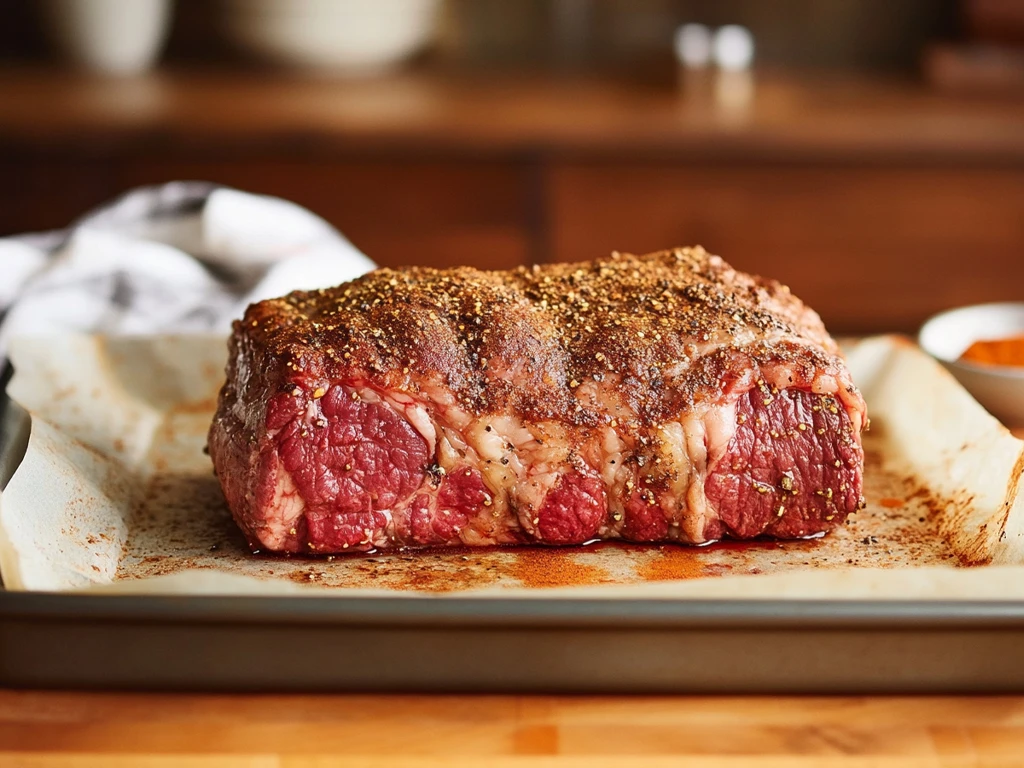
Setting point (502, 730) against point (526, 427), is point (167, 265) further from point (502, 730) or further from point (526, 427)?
point (502, 730)

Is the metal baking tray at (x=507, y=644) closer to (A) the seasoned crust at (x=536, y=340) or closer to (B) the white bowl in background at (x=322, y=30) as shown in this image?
(A) the seasoned crust at (x=536, y=340)

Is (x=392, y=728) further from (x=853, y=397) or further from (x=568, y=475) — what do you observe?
(x=853, y=397)

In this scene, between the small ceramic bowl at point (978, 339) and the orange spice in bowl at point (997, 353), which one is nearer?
the small ceramic bowl at point (978, 339)

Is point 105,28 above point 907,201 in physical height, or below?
above

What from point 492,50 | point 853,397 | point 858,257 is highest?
point 492,50

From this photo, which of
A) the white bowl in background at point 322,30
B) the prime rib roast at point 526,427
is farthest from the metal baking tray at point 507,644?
the white bowl in background at point 322,30

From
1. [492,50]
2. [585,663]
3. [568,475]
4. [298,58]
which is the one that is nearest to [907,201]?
[492,50]

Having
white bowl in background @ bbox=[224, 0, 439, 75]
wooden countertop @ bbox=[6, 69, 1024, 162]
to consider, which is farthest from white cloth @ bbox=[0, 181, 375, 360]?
white bowl in background @ bbox=[224, 0, 439, 75]
